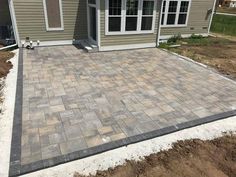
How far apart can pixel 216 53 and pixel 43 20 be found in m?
9.02

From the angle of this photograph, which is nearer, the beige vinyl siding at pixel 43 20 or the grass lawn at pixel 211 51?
the grass lawn at pixel 211 51

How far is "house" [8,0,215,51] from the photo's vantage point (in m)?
9.91

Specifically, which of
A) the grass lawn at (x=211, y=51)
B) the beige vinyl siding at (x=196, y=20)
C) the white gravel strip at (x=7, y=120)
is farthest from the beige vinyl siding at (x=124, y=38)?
the white gravel strip at (x=7, y=120)

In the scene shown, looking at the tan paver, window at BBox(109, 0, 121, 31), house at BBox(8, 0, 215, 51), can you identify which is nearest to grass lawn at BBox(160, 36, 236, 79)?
the tan paver

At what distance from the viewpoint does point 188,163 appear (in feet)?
12.7

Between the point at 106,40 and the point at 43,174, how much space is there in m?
7.78

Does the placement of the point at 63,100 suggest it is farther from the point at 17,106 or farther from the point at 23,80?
the point at 23,80

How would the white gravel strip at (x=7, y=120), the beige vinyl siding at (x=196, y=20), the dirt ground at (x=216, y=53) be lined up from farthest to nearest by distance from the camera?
1. the beige vinyl siding at (x=196, y=20)
2. the dirt ground at (x=216, y=53)
3. the white gravel strip at (x=7, y=120)

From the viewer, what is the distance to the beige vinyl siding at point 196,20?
13430 mm

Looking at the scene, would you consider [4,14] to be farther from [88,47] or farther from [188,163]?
[188,163]

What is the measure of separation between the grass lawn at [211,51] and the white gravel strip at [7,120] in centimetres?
759

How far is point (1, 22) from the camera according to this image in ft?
38.4

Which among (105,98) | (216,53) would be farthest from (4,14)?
A: (216,53)

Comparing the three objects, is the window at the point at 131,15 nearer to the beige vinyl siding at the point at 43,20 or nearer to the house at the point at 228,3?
the beige vinyl siding at the point at 43,20
